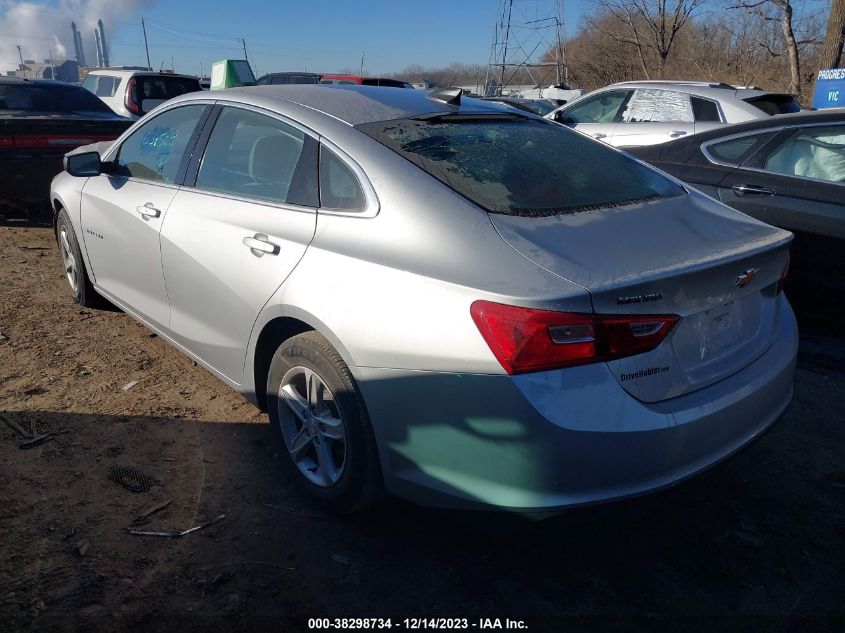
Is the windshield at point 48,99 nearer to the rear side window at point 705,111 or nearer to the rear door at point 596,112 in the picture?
the rear door at point 596,112

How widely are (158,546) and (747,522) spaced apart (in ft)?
7.66

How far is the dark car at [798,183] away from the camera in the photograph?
411 cm

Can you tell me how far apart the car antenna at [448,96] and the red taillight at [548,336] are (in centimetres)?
162

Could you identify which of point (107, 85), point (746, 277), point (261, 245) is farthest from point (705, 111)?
point (107, 85)

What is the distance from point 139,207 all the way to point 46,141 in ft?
13.2

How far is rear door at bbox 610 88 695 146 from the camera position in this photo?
8000mm

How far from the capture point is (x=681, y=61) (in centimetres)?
2755

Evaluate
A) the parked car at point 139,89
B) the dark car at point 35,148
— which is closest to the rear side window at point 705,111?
the dark car at point 35,148

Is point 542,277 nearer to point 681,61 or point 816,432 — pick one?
point 816,432

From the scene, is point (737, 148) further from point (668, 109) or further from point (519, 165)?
point (668, 109)

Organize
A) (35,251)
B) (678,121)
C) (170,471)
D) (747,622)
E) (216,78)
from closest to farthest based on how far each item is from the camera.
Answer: (747,622)
(170,471)
(35,251)
(678,121)
(216,78)

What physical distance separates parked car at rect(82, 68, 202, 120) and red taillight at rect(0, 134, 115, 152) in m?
5.28

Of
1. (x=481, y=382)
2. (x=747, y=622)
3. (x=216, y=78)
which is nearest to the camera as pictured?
(x=481, y=382)

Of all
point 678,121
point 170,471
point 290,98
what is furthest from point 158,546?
point 678,121
